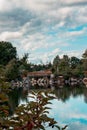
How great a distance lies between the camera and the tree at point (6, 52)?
252 feet

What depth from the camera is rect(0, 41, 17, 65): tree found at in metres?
76.7

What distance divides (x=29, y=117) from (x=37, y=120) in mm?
68

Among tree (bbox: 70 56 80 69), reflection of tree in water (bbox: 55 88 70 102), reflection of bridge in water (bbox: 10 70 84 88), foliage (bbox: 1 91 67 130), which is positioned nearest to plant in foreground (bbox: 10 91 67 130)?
foliage (bbox: 1 91 67 130)

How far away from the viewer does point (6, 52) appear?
255 feet

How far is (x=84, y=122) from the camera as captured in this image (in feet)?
68.5

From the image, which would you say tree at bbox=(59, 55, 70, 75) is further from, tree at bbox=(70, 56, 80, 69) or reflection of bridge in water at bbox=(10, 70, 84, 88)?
tree at bbox=(70, 56, 80, 69)

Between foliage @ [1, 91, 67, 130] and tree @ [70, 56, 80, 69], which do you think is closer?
foliage @ [1, 91, 67, 130]

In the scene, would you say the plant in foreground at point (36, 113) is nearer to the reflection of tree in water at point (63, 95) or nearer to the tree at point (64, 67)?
the reflection of tree in water at point (63, 95)

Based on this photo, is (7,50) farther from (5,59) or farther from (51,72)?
(51,72)

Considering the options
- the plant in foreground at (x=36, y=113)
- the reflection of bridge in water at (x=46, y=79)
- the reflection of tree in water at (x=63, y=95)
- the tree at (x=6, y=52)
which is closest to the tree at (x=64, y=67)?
the reflection of bridge in water at (x=46, y=79)

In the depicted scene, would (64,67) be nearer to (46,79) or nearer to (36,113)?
(46,79)

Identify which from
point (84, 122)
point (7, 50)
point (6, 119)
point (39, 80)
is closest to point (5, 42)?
point (7, 50)

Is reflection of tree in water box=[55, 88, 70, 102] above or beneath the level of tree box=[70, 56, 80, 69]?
beneath

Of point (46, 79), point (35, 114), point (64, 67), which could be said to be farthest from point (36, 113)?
point (46, 79)
